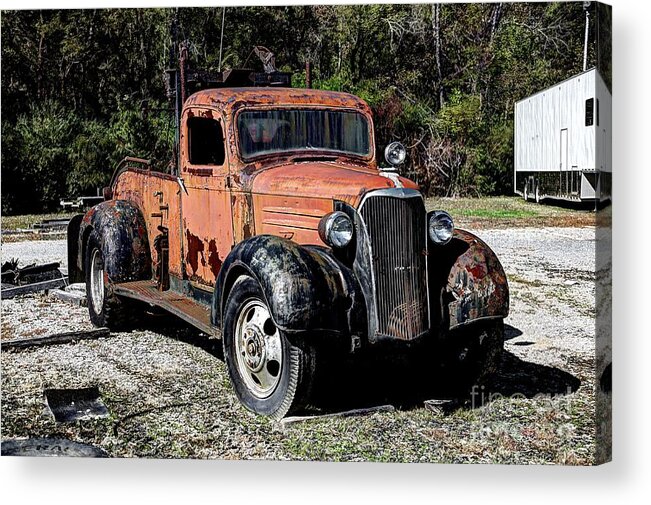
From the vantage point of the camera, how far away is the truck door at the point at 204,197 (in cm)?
789

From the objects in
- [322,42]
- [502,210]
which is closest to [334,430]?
[502,210]

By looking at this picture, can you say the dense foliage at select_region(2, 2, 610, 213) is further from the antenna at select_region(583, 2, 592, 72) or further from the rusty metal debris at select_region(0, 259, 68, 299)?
the rusty metal debris at select_region(0, 259, 68, 299)

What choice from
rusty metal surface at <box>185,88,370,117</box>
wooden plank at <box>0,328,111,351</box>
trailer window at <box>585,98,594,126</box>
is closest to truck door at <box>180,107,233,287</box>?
rusty metal surface at <box>185,88,370,117</box>

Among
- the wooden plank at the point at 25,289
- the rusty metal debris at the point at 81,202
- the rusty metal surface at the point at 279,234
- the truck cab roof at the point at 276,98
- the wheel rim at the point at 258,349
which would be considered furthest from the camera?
the wooden plank at the point at 25,289

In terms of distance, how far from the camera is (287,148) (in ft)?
25.4

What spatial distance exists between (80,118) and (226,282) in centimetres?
228

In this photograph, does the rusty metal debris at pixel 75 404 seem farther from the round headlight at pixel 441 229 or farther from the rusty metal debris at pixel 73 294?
the round headlight at pixel 441 229

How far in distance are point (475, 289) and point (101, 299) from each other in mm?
3812

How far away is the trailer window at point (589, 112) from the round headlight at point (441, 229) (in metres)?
1.21

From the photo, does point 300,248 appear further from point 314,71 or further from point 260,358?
point 314,71

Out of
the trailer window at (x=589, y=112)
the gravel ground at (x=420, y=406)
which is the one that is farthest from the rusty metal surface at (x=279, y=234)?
the trailer window at (x=589, y=112)

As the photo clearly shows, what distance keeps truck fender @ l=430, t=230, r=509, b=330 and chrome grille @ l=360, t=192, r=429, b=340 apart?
0.60ft

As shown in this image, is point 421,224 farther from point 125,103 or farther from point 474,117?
point 125,103

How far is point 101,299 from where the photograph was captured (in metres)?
9.40
